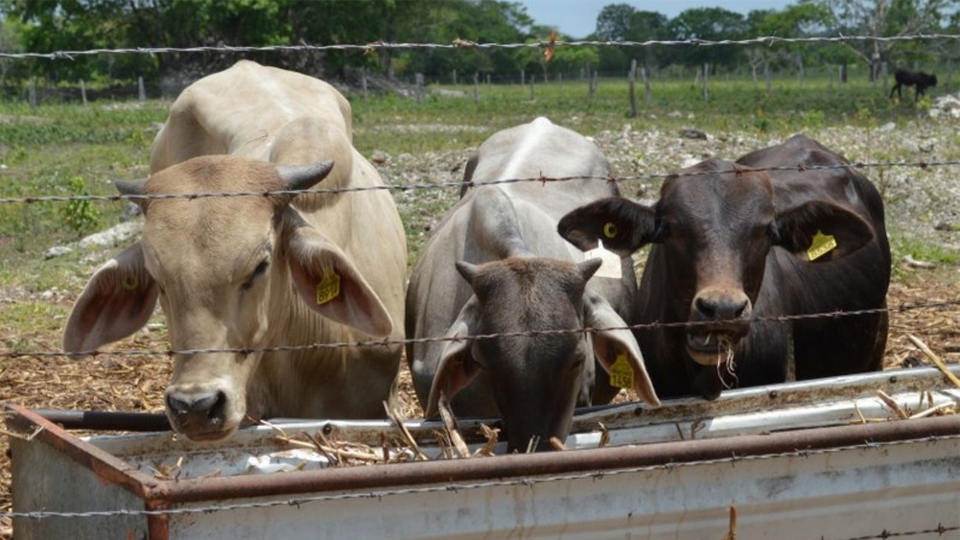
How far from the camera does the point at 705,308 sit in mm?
5027

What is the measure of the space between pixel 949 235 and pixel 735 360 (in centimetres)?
818

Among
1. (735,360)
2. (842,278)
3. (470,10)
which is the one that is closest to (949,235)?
(842,278)

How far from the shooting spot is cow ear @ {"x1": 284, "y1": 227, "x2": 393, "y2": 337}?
4.91m

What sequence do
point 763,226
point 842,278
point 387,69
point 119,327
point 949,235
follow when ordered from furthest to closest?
point 387,69
point 949,235
point 842,278
point 763,226
point 119,327

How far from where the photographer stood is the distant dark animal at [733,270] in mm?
5195

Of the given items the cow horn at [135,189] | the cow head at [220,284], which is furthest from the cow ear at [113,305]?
the cow horn at [135,189]

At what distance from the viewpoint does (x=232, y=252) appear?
456cm

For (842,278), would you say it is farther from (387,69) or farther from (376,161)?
(387,69)

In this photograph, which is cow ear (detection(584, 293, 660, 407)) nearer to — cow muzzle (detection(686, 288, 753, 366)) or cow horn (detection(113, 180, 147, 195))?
cow muzzle (detection(686, 288, 753, 366))

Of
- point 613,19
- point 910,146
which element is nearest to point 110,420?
point 910,146

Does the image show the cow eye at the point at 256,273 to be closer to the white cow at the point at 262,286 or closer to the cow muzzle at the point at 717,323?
the white cow at the point at 262,286

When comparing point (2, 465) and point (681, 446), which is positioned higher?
point (681, 446)

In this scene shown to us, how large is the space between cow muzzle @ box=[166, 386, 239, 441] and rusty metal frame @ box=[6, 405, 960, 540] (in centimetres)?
33

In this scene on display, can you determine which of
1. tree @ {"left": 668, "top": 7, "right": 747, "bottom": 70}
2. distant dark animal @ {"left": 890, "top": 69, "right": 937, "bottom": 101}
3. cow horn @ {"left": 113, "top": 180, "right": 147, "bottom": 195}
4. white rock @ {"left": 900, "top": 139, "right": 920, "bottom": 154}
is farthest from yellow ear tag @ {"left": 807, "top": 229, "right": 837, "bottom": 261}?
tree @ {"left": 668, "top": 7, "right": 747, "bottom": 70}
